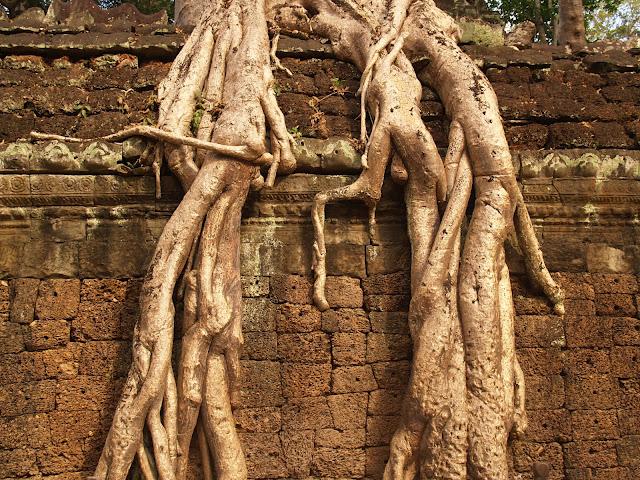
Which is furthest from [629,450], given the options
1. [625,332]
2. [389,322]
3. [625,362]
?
[389,322]

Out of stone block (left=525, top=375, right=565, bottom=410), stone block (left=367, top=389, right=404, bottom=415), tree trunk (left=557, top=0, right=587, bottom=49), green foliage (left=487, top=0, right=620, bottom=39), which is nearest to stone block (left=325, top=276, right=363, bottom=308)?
stone block (left=367, top=389, right=404, bottom=415)

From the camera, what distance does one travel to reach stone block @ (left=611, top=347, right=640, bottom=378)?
3.92 m

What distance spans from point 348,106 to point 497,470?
7.47 ft

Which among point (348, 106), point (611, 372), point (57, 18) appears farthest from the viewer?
point (57, 18)

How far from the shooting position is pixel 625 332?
399 centimetres

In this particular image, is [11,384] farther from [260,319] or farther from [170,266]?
[260,319]

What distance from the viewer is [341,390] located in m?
3.71

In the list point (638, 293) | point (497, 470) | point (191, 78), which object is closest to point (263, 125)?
point (191, 78)

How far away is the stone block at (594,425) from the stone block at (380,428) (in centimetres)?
102

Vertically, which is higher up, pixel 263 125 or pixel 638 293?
pixel 263 125

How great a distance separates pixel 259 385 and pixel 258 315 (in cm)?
38

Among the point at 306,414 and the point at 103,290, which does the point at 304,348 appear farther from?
the point at 103,290

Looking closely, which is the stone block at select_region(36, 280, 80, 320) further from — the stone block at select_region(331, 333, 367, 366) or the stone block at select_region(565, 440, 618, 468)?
the stone block at select_region(565, 440, 618, 468)

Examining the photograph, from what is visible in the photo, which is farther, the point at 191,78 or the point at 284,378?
the point at 191,78
